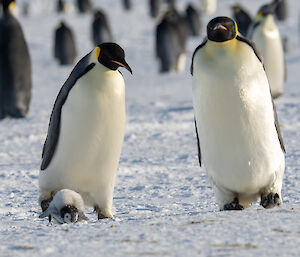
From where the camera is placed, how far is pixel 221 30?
3.99m

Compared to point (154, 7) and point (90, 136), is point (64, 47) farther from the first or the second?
point (90, 136)

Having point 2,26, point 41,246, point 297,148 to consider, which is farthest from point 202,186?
point 2,26

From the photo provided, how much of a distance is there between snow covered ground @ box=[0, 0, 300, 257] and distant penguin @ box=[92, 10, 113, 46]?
8291mm

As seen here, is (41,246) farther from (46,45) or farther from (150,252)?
(46,45)

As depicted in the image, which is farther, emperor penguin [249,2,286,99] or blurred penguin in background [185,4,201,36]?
blurred penguin in background [185,4,201,36]

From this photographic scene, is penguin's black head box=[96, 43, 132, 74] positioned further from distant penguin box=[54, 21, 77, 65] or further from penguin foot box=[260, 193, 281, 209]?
distant penguin box=[54, 21, 77, 65]

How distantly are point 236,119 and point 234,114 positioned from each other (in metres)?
0.03

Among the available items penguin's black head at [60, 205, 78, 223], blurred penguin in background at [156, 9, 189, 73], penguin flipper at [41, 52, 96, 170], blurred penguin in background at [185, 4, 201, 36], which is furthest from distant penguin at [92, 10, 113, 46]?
penguin's black head at [60, 205, 78, 223]

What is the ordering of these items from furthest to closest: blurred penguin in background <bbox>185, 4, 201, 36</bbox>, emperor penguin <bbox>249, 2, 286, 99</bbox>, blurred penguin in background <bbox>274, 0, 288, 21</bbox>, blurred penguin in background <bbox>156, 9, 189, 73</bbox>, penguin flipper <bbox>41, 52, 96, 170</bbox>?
1. blurred penguin in background <bbox>274, 0, 288, 21</bbox>
2. blurred penguin in background <bbox>185, 4, 201, 36</bbox>
3. blurred penguin in background <bbox>156, 9, 189, 73</bbox>
4. emperor penguin <bbox>249, 2, 286, 99</bbox>
5. penguin flipper <bbox>41, 52, 96, 170</bbox>

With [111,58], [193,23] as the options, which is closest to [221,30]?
[111,58]

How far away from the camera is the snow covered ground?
9.86ft

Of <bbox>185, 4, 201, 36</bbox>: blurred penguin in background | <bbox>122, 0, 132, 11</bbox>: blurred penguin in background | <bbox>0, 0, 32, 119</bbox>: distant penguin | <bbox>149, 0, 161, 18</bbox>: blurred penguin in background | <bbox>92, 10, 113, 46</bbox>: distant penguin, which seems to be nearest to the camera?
<bbox>0, 0, 32, 119</bbox>: distant penguin

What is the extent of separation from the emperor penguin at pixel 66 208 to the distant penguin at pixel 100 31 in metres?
17.7

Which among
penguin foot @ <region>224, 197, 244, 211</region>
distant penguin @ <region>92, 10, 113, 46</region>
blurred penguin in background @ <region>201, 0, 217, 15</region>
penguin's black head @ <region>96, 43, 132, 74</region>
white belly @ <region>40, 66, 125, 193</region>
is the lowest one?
penguin foot @ <region>224, 197, 244, 211</region>
